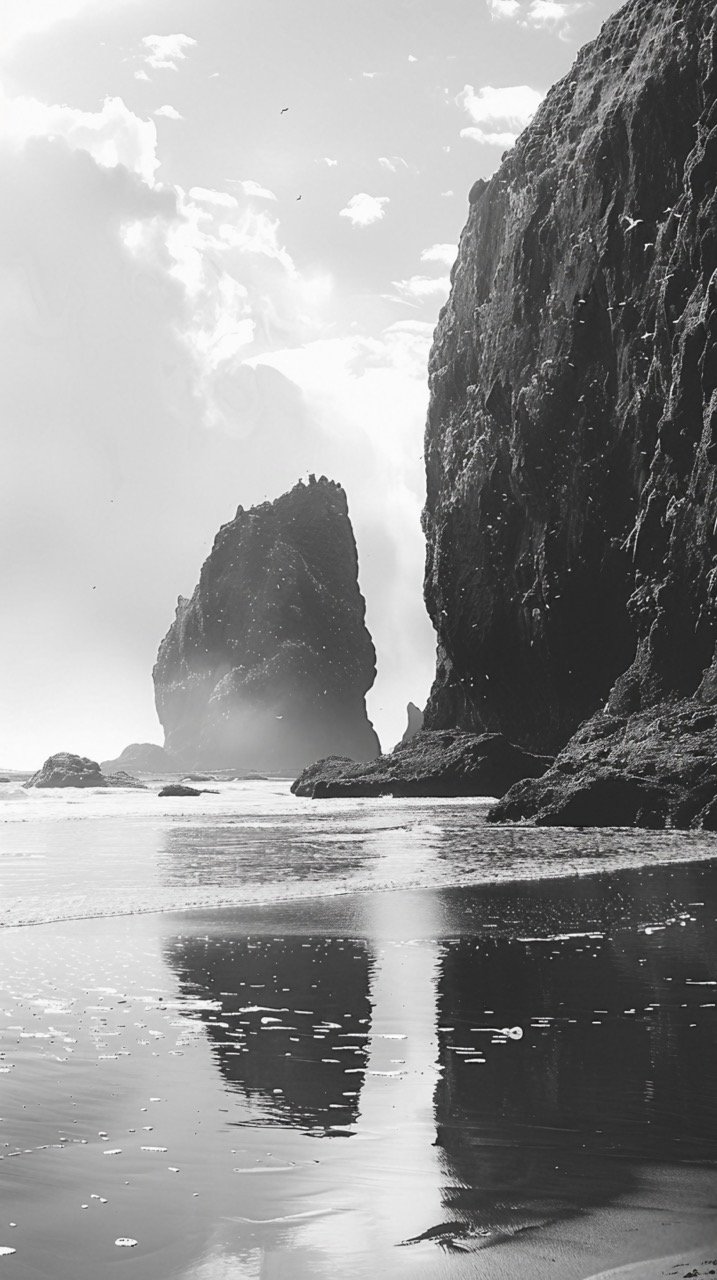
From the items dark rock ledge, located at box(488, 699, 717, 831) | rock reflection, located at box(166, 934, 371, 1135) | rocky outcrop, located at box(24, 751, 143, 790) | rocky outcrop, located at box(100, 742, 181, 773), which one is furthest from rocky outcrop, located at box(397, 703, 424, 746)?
rock reflection, located at box(166, 934, 371, 1135)

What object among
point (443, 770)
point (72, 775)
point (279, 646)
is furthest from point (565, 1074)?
point (279, 646)

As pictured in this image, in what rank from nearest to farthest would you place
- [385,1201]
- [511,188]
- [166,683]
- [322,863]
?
[385,1201] → [322,863] → [511,188] → [166,683]

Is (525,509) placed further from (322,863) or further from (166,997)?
(166,997)

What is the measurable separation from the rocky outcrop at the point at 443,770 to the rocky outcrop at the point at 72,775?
2437cm

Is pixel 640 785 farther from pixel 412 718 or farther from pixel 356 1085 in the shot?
pixel 412 718

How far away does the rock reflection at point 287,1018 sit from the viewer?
217 inches

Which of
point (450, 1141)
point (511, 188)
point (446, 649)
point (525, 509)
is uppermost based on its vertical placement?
point (511, 188)

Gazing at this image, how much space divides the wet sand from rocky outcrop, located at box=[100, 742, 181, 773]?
489 feet

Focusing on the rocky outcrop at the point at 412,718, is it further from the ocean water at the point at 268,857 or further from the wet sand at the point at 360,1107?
the wet sand at the point at 360,1107

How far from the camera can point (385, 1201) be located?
163 inches

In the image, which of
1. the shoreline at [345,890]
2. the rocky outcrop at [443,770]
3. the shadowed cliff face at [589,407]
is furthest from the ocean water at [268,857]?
the rocky outcrop at [443,770]

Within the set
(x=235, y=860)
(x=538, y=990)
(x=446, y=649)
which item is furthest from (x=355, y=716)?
(x=538, y=990)

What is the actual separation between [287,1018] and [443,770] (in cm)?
4404

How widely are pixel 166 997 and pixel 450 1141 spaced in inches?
142
